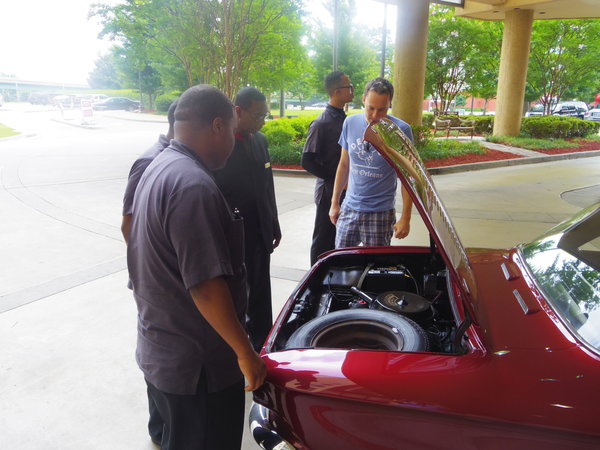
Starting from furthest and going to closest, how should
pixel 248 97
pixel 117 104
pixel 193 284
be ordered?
pixel 117 104, pixel 248 97, pixel 193 284

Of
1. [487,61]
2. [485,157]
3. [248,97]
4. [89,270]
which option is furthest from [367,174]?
[487,61]

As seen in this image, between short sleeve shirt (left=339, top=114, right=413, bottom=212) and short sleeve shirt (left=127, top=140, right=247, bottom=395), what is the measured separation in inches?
71.3

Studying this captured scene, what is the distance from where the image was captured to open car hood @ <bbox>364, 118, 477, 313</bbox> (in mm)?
1648

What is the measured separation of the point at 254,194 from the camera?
115 inches

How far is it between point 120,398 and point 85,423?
25 cm

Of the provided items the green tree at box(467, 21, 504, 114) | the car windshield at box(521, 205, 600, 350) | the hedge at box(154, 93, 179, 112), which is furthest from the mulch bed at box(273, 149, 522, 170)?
the hedge at box(154, 93, 179, 112)

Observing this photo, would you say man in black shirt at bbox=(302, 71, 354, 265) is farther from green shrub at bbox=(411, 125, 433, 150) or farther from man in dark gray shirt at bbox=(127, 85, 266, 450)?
green shrub at bbox=(411, 125, 433, 150)

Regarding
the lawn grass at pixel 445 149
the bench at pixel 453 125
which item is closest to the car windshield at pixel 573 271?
the lawn grass at pixel 445 149

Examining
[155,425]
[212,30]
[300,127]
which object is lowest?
[155,425]

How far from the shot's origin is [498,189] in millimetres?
9148

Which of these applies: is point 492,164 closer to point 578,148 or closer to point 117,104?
point 578,148

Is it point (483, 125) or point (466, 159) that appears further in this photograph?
point (483, 125)

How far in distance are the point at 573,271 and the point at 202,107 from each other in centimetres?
164

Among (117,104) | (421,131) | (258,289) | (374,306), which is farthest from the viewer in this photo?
(117,104)
